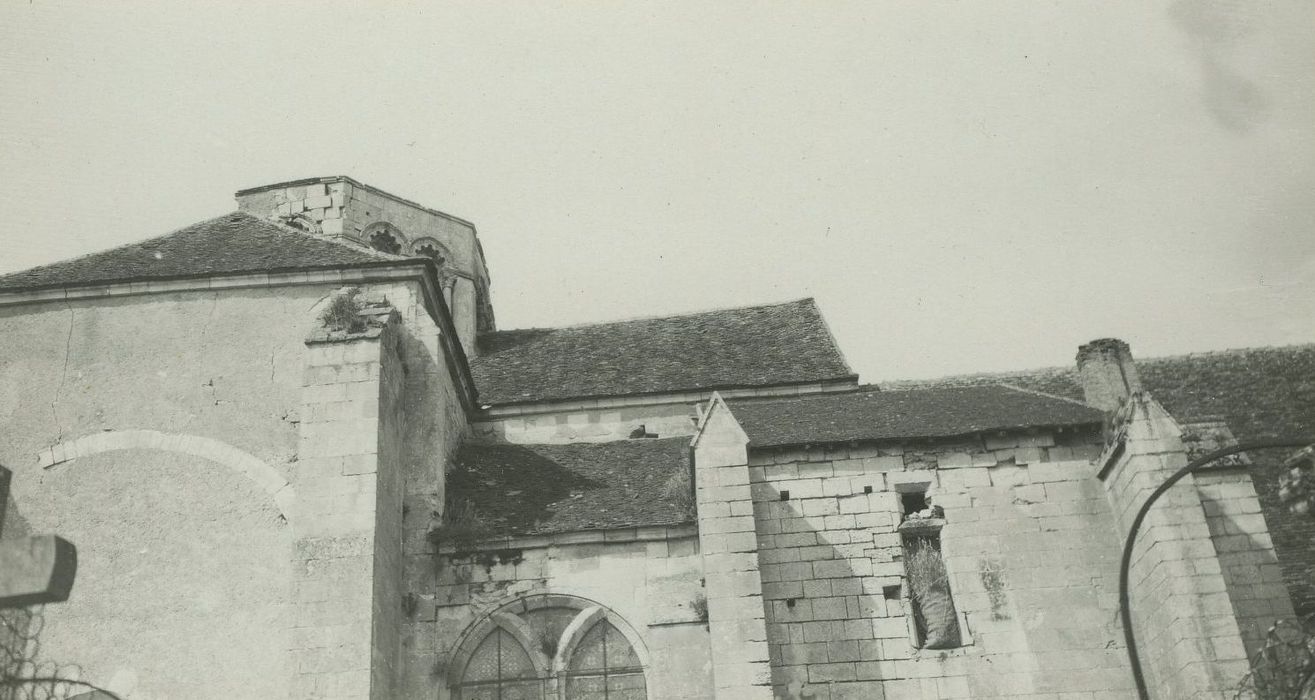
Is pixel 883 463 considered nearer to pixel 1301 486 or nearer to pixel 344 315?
pixel 1301 486

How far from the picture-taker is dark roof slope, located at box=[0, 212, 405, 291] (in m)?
14.4

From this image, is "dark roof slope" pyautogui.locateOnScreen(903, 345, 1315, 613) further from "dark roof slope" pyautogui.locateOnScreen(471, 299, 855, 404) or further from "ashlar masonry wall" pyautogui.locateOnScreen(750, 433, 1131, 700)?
"ashlar masonry wall" pyautogui.locateOnScreen(750, 433, 1131, 700)

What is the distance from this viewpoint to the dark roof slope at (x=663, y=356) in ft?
59.1

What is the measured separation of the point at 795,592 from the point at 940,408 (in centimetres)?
325

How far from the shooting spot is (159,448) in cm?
1320

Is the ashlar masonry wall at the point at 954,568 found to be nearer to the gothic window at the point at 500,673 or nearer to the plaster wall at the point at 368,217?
the gothic window at the point at 500,673

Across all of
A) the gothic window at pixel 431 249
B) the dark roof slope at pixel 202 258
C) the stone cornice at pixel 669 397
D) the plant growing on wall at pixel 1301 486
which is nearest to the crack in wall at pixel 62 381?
the dark roof slope at pixel 202 258

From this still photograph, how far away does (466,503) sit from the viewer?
1424 cm

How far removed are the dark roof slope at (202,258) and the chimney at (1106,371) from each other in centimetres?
943

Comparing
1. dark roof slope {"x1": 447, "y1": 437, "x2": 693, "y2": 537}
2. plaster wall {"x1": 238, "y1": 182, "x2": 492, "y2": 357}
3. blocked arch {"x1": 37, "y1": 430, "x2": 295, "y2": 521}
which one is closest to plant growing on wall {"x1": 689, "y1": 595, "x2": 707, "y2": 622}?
dark roof slope {"x1": 447, "y1": 437, "x2": 693, "y2": 537}

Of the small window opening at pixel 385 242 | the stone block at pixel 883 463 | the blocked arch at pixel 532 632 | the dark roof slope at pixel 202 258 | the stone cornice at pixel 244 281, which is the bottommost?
the blocked arch at pixel 532 632

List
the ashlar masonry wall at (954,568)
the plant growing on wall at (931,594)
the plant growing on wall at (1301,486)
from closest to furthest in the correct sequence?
Answer: the plant growing on wall at (1301,486) < the ashlar masonry wall at (954,568) < the plant growing on wall at (931,594)

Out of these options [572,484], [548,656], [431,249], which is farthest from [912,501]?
[431,249]

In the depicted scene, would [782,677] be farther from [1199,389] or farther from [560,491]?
[1199,389]
